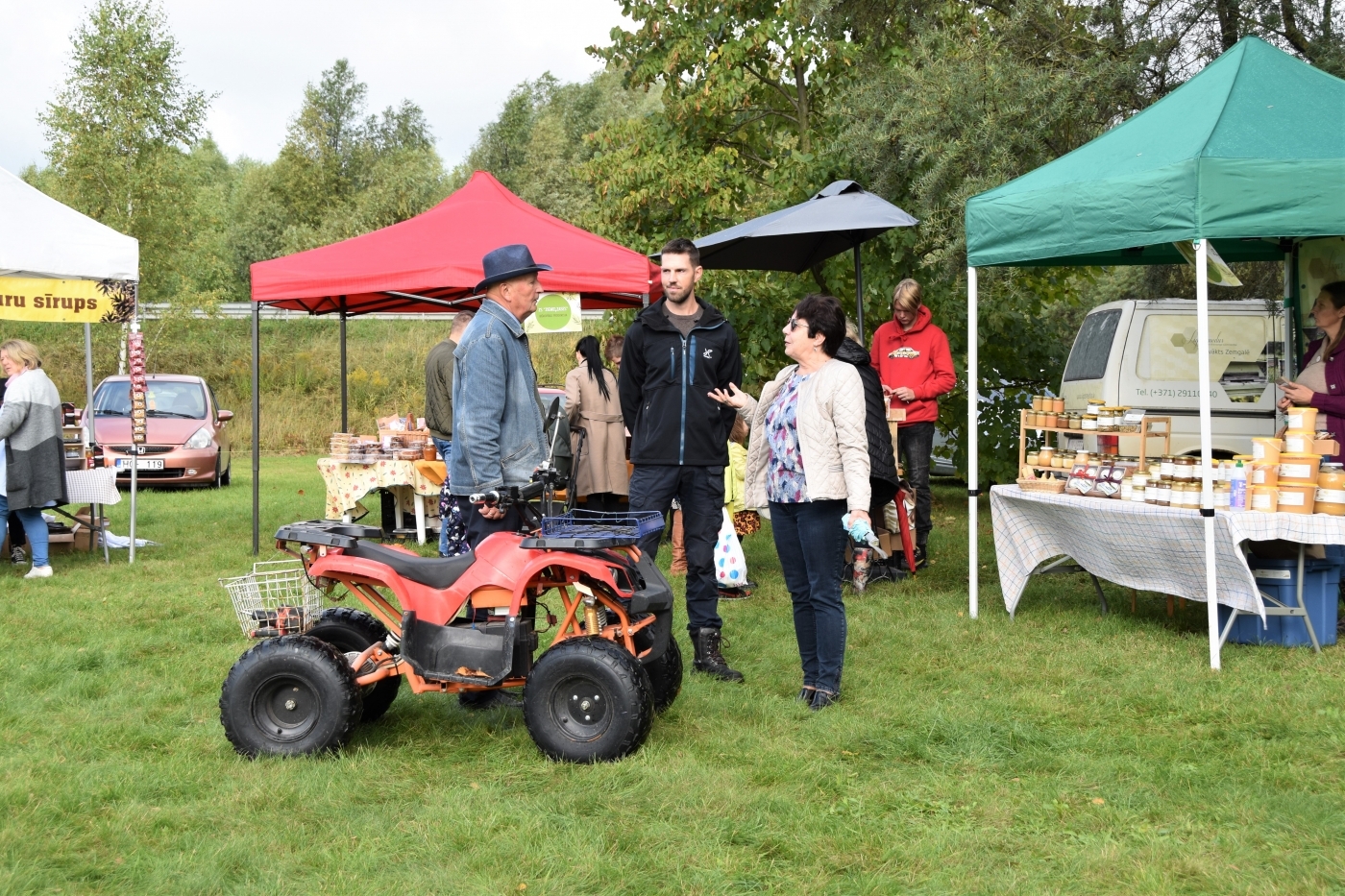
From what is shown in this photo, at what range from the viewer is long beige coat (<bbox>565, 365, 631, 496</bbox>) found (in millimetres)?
8461

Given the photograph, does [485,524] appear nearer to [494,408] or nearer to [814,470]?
[494,408]

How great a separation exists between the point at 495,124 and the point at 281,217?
16.7m

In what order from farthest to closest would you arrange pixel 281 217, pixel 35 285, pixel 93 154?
pixel 281 217
pixel 93 154
pixel 35 285

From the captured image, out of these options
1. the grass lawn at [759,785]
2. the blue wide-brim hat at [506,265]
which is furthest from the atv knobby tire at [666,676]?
the blue wide-brim hat at [506,265]

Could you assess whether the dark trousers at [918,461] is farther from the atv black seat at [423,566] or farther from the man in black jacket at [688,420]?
the atv black seat at [423,566]

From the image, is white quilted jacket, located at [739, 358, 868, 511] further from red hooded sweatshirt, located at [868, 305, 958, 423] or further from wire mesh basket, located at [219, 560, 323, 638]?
red hooded sweatshirt, located at [868, 305, 958, 423]

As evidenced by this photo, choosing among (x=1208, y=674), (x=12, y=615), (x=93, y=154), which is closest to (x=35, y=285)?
(x=12, y=615)

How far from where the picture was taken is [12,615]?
25.2ft

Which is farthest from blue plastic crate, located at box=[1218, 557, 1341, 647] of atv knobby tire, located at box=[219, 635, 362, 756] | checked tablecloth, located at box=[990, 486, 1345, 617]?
atv knobby tire, located at box=[219, 635, 362, 756]

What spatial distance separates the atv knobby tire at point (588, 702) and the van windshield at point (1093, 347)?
685 cm

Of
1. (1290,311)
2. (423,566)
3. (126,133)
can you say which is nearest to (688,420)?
(423,566)

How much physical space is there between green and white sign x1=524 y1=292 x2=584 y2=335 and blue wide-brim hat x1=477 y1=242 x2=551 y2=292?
183 inches

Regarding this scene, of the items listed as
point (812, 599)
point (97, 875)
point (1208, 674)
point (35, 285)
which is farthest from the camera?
point (35, 285)

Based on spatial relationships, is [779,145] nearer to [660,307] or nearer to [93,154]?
[660,307]
